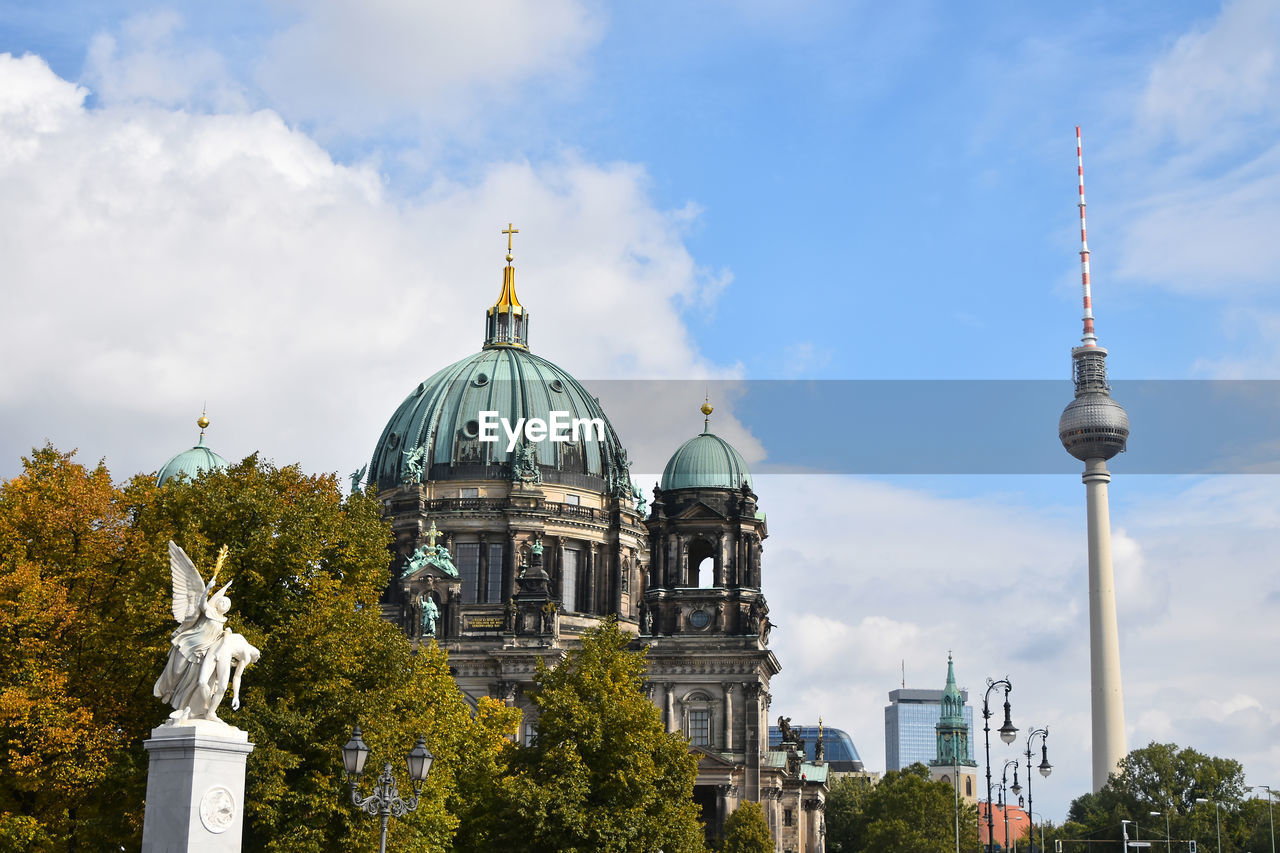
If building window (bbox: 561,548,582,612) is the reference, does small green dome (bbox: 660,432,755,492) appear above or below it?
above

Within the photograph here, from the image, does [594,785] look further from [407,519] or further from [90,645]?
[407,519]

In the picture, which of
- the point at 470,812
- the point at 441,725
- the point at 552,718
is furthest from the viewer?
the point at 470,812

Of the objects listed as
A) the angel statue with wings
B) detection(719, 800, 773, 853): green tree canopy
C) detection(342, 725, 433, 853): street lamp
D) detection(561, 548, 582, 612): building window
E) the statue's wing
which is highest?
detection(561, 548, 582, 612): building window

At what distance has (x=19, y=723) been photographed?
40.8 meters

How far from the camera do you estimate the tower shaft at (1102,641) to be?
189 metres

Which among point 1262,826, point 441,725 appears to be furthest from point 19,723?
point 1262,826

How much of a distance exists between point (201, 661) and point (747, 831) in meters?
60.2

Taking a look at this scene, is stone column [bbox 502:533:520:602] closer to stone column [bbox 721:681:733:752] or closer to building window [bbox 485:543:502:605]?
building window [bbox 485:543:502:605]

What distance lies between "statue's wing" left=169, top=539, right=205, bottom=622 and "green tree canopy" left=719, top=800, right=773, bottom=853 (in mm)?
55820

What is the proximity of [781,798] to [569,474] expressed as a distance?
27.6 meters

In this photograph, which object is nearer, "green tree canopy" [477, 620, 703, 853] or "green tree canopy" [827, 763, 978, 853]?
"green tree canopy" [477, 620, 703, 853]

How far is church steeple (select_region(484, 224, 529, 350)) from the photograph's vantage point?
122 m

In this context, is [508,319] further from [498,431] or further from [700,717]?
[700,717]

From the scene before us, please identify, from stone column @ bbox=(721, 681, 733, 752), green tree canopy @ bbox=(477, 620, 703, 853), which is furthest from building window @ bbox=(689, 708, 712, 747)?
green tree canopy @ bbox=(477, 620, 703, 853)
